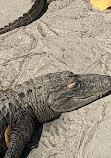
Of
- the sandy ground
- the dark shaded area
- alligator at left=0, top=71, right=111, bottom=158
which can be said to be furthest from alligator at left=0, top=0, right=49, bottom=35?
the dark shaded area

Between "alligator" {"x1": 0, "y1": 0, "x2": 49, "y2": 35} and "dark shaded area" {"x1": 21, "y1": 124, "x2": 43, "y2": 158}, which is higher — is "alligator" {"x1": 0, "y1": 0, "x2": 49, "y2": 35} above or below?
above

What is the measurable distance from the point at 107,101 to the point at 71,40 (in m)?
1.82

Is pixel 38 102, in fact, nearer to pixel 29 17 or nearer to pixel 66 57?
pixel 66 57

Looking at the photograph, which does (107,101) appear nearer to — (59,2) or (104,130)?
(104,130)

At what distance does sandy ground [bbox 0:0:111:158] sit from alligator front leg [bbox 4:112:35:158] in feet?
0.75

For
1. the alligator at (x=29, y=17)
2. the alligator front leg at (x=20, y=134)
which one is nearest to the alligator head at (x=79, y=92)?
the alligator front leg at (x=20, y=134)

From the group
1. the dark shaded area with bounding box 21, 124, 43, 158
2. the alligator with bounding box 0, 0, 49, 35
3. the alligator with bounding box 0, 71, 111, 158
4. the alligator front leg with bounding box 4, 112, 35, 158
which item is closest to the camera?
the alligator front leg with bounding box 4, 112, 35, 158

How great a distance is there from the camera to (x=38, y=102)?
477 cm

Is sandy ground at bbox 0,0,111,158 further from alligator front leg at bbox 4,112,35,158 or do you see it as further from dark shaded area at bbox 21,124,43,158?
alligator front leg at bbox 4,112,35,158

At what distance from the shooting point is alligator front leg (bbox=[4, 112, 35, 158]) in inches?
172

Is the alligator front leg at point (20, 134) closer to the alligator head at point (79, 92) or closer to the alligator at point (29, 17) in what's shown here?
the alligator head at point (79, 92)

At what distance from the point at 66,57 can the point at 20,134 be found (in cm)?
205

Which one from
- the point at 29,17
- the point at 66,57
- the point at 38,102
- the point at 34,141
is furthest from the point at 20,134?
the point at 29,17

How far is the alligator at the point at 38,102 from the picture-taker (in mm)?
4559
